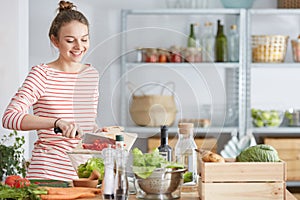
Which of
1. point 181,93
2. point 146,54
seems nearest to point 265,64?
point 146,54

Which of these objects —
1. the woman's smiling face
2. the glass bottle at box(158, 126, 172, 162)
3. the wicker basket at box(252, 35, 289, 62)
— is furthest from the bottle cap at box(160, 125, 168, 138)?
the wicker basket at box(252, 35, 289, 62)

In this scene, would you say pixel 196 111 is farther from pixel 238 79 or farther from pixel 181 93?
pixel 238 79

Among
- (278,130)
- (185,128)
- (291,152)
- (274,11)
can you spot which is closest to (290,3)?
(274,11)

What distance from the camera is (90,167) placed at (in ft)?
7.59

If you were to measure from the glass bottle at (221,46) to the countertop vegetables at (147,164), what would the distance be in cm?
310

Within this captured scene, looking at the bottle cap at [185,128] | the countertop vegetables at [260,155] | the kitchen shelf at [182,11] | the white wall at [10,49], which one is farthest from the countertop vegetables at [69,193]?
the kitchen shelf at [182,11]

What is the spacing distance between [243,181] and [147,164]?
308 millimetres

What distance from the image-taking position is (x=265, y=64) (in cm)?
510

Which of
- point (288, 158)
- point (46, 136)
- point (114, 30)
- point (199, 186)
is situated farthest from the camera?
point (114, 30)

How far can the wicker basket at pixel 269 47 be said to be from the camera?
5059 millimetres

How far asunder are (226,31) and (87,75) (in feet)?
9.83

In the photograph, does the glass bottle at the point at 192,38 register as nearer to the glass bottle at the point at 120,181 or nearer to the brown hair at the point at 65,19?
the brown hair at the point at 65,19

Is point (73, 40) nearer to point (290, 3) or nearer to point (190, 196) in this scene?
point (190, 196)

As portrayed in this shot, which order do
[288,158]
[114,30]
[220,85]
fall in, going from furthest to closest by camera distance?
[114,30], [288,158], [220,85]
